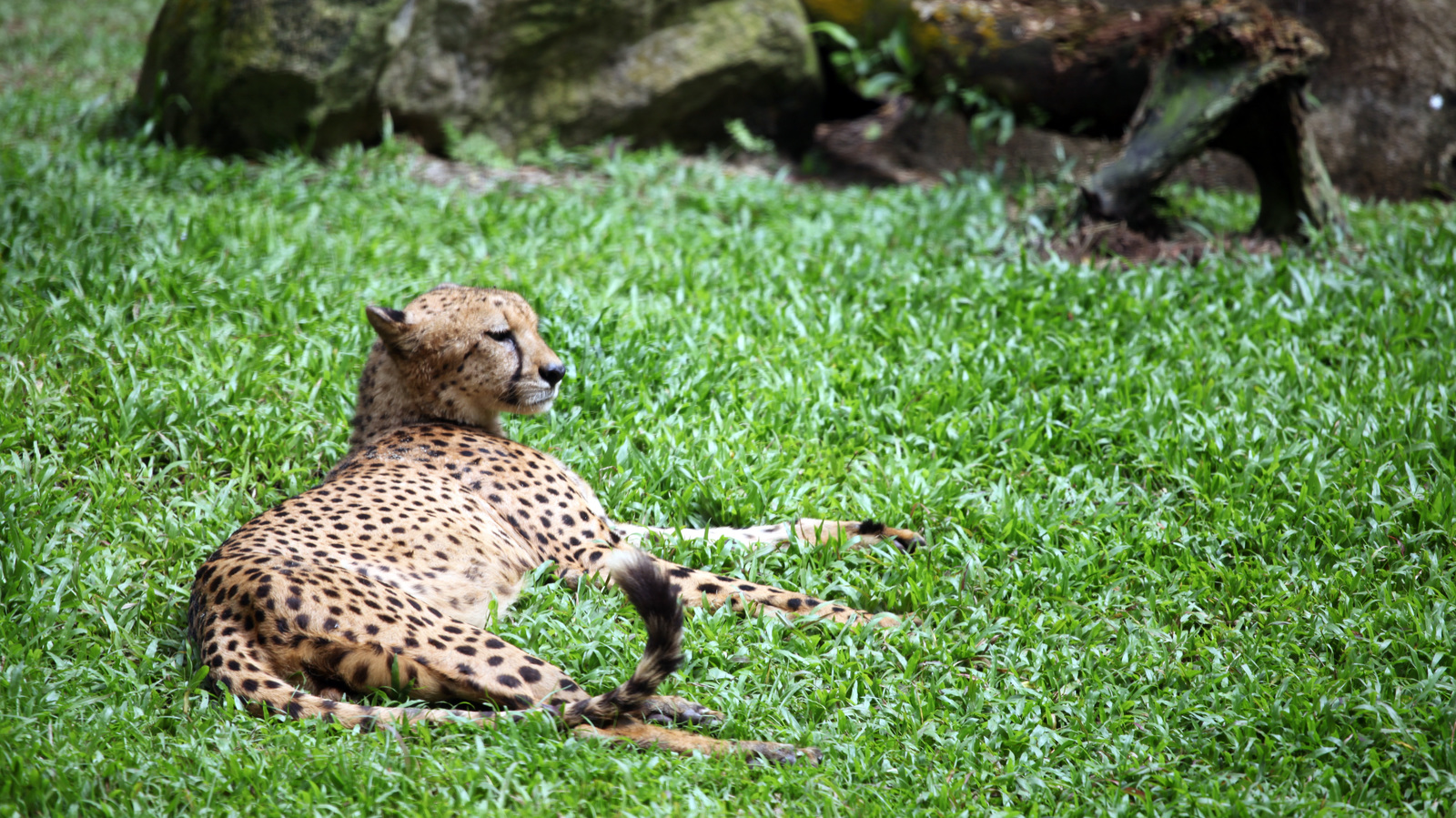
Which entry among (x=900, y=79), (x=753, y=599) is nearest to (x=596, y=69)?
(x=900, y=79)

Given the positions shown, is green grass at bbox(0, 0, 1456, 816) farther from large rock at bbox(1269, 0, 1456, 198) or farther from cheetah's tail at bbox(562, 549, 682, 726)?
large rock at bbox(1269, 0, 1456, 198)

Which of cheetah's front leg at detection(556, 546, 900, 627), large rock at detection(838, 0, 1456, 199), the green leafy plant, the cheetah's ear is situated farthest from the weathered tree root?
the cheetah's ear

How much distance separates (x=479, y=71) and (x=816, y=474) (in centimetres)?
485

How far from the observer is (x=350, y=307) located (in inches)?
212

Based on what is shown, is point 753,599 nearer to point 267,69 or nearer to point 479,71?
point 267,69

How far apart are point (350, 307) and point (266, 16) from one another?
8.76 feet

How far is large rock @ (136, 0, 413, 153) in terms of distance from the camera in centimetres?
691

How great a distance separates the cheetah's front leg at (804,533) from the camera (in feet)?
13.1

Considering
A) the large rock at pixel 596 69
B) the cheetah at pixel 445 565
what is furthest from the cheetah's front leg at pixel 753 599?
the large rock at pixel 596 69

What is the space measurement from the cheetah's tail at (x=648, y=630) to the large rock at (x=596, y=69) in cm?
588

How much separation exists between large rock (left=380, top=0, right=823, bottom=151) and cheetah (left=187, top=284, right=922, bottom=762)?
422 centimetres

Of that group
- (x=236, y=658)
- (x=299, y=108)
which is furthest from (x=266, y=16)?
(x=236, y=658)

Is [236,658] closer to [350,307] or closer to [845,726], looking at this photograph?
[845,726]

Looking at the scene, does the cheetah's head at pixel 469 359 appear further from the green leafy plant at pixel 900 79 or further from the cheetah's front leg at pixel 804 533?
the green leafy plant at pixel 900 79
